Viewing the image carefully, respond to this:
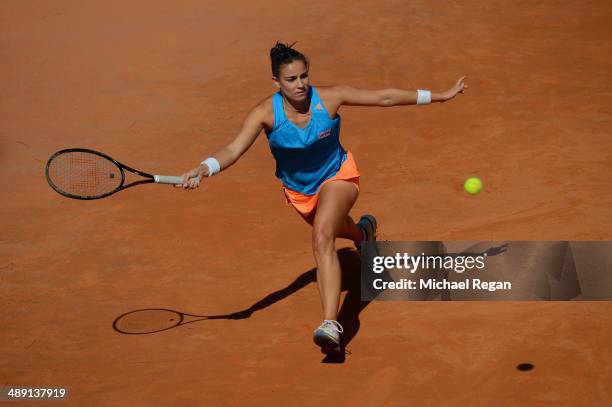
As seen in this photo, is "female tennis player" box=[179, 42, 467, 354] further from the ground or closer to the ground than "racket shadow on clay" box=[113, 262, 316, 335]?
further from the ground

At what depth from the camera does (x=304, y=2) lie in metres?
14.9

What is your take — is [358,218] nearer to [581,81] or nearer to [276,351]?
[276,351]

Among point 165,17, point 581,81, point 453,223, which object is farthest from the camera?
point 165,17

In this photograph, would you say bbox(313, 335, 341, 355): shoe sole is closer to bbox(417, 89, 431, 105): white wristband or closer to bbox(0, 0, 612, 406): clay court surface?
bbox(0, 0, 612, 406): clay court surface

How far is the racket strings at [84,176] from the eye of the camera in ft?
24.6

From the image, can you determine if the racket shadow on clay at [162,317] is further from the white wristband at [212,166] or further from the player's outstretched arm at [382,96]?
the player's outstretched arm at [382,96]

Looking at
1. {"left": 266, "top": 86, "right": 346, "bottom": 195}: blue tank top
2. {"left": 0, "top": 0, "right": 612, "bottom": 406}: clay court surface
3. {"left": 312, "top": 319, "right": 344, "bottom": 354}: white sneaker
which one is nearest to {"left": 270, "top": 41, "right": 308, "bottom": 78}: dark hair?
{"left": 266, "top": 86, "right": 346, "bottom": 195}: blue tank top

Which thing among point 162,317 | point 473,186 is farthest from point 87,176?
point 473,186

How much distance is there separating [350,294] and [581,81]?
549 centimetres

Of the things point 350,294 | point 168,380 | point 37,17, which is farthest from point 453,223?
point 37,17

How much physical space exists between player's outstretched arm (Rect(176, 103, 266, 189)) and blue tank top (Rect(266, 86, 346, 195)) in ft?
0.39

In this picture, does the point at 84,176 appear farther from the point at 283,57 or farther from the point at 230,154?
the point at 283,57

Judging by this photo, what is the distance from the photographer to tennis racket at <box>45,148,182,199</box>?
6480 millimetres

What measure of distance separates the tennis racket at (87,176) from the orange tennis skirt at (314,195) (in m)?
0.91
